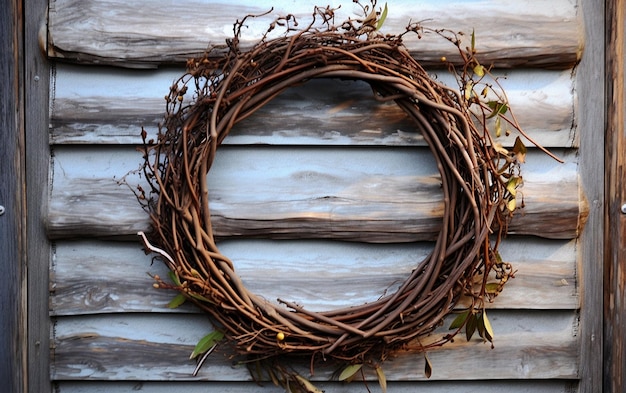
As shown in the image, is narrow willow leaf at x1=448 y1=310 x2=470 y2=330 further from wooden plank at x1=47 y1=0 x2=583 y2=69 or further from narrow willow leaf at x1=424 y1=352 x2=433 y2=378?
wooden plank at x1=47 y1=0 x2=583 y2=69

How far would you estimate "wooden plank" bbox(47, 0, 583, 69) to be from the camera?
145cm

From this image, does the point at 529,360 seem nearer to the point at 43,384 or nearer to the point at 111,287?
the point at 111,287

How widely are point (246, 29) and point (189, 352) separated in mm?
720

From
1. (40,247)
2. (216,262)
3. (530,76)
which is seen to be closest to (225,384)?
(216,262)

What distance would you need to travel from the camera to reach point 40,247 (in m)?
1.47

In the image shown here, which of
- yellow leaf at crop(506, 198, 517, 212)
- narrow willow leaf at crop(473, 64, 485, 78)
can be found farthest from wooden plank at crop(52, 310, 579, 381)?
narrow willow leaf at crop(473, 64, 485, 78)

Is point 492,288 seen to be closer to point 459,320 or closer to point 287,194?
point 459,320

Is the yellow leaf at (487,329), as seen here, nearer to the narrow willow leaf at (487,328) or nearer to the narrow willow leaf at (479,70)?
the narrow willow leaf at (487,328)

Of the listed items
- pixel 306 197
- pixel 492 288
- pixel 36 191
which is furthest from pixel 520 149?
pixel 36 191

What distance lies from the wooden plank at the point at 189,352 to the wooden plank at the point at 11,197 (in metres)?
0.09

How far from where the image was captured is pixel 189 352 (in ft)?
4.84

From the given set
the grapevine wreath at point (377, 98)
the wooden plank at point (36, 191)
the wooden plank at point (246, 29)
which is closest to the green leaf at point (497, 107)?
the grapevine wreath at point (377, 98)

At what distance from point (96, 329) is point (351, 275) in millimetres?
577

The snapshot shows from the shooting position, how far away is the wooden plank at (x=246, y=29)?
1.45 metres
